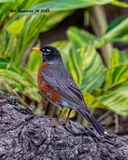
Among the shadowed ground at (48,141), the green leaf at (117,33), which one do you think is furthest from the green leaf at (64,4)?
the shadowed ground at (48,141)

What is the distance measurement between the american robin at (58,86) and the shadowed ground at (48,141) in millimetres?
350

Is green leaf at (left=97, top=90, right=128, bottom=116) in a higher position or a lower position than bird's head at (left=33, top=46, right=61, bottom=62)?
lower

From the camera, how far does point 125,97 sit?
5.63 metres

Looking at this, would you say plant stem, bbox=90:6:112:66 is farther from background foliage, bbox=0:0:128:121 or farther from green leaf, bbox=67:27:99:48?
background foliage, bbox=0:0:128:121

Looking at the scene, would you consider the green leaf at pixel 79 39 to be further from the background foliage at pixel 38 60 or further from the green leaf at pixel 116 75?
the green leaf at pixel 116 75

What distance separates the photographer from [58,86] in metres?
4.53

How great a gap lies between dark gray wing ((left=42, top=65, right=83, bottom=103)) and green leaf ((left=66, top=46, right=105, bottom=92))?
0.88 m

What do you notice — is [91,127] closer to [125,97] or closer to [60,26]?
[125,97]

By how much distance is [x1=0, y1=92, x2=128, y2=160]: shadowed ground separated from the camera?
343cm

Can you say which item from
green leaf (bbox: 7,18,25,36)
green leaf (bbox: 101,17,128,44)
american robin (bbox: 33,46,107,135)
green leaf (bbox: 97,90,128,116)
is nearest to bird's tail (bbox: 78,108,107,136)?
american robin (bbox: 33,46,107,135)

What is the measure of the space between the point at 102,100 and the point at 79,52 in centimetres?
60

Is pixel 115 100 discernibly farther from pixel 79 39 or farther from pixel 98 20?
pixel 98 20

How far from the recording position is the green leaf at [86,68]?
5.70 metres

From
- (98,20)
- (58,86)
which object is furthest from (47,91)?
(98,20)
